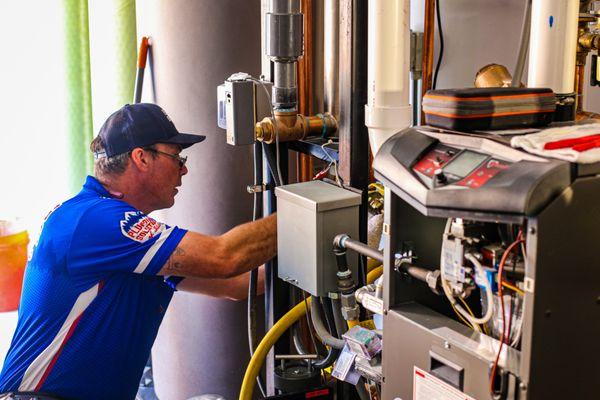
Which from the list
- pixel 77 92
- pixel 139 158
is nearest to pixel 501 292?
pixel 139 158

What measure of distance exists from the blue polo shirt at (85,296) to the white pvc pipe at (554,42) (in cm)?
84

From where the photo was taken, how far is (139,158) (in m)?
1.84

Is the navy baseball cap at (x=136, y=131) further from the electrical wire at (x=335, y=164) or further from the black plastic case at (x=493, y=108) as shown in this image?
the black plastic case at (x=493, y=108)

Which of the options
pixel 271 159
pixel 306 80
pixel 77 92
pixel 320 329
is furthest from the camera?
pixel 77 92

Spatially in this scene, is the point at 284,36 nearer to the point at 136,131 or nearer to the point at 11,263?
the point at 136,131

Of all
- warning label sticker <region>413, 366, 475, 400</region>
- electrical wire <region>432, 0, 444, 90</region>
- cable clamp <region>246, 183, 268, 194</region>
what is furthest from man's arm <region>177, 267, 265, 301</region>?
warning label sticker <region>413, 366, 475, 400</region>

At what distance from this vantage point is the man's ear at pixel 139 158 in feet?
6.03

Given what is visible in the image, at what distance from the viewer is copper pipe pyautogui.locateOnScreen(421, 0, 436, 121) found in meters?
1.94

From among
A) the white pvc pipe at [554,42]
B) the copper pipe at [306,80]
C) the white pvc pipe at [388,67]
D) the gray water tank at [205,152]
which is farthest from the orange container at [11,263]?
the white pvc pipe at [554,42]

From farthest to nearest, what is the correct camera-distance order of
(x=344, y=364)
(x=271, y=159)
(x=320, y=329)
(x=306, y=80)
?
(x=306, y=80)
(x=271, y=159)
(x=320, y=329)
(x=344, y=364)

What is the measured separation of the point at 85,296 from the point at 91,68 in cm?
123

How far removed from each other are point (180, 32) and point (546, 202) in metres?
1.45

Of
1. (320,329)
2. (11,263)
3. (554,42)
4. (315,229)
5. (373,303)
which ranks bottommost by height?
(11,263)

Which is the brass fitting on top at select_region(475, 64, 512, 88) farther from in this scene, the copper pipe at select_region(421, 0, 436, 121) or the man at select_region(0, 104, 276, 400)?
Result: the man at select_region(0, 104, 276, 400)
